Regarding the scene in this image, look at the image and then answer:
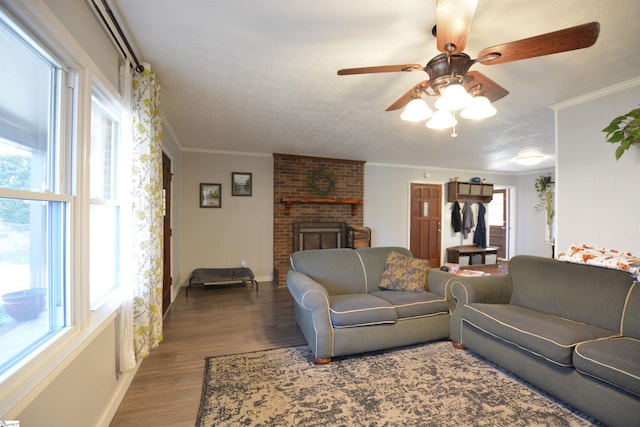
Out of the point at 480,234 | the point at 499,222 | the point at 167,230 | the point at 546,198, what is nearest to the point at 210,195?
the point at 167,230

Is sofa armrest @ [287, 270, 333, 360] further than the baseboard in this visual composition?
Yes

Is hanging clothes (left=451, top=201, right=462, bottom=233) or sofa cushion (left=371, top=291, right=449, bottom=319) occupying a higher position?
hanging clothes (left=451, top=201, right=462, bottom=233)

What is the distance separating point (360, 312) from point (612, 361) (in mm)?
1484

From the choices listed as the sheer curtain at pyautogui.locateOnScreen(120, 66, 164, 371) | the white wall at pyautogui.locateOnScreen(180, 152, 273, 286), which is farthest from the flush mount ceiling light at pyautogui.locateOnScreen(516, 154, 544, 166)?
the sheer curtain at pyautogui.locateOnScreen(120, 66, 164, 371)

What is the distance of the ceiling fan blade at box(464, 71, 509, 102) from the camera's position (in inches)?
64.7

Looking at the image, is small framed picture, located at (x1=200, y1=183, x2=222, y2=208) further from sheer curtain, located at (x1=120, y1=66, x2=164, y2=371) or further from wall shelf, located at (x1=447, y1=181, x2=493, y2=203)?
wall shelf, located at (x1=447, y1=181, x2=493, y2=203)

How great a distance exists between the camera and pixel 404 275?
2.87m

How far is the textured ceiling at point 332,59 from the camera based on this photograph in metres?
1.56

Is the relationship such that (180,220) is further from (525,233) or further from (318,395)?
(525,233)

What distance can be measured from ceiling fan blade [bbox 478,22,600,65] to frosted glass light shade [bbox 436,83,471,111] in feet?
0.59

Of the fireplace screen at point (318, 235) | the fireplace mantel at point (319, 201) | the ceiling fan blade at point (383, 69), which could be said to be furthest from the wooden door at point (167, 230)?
the ceiling fan blade at point (383, 69)

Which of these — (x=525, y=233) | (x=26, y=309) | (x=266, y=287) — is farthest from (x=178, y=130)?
(x=525, y=233)

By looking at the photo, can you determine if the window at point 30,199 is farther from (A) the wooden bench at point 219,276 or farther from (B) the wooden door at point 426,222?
(B) the wooden door at point 426,222

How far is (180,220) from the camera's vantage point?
187 inches
